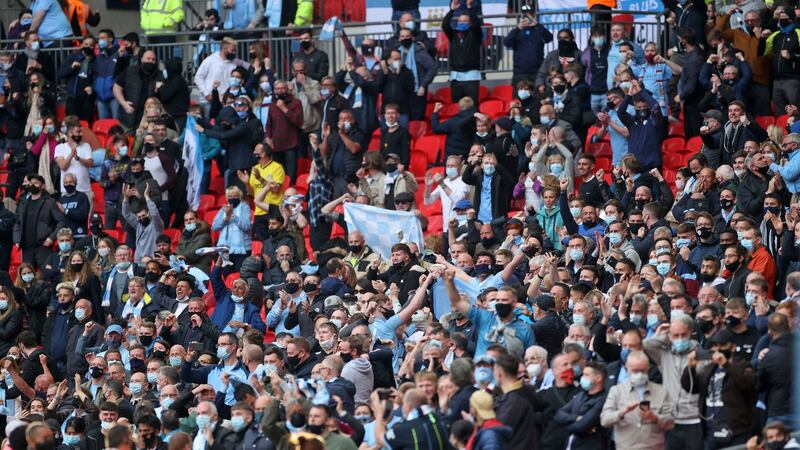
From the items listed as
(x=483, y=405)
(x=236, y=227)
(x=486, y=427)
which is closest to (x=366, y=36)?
(x=236, y=227)

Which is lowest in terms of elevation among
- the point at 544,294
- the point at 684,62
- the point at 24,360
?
the point at 24,360

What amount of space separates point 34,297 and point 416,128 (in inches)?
209

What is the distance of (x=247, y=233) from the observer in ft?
71.7

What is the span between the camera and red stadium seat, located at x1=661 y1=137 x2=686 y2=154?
21875 millimetres

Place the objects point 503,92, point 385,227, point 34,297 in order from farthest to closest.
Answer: point 503,92, point 34,297, point 385,227

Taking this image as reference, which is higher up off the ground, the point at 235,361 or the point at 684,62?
the point at 684,62

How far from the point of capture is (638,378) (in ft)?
43.3

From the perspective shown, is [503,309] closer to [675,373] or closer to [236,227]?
[675,373]

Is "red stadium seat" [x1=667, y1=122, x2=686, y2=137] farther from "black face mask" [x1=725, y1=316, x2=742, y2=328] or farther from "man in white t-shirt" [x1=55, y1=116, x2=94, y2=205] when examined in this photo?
"black face mask" [x1=725, y1=316, x2=742, y2=328]

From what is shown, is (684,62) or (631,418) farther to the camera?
(684,62)

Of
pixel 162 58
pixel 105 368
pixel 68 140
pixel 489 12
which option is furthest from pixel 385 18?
pixel 105 368

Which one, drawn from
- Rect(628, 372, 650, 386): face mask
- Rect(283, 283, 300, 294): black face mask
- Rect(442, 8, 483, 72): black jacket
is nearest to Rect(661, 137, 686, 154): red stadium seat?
Rect(442, 8, 483, 72): black jacket

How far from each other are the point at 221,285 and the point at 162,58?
7.79m

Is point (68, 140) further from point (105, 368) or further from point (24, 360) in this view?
point (105, 368)
